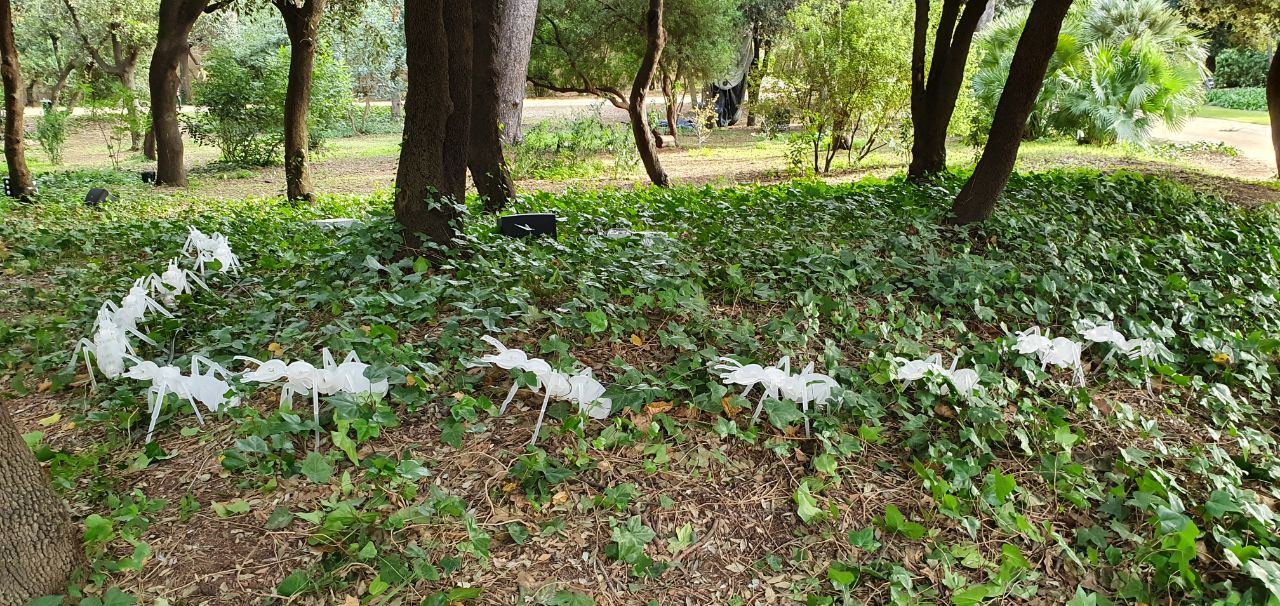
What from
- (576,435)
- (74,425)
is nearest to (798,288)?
(576,435)

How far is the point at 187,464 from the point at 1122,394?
364 cm

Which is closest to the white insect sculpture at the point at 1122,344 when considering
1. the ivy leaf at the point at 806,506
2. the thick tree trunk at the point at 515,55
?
the ivy leaf at the point at 806,506

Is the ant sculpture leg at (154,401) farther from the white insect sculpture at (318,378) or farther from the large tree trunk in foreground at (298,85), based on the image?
the large tree trunk in foreground at (298,85)

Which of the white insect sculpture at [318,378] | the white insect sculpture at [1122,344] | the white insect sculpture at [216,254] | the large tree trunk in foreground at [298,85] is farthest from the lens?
the large tree trunk in foreground at [298,85]

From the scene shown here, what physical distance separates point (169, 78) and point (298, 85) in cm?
412

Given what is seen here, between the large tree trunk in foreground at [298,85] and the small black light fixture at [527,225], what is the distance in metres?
4.39

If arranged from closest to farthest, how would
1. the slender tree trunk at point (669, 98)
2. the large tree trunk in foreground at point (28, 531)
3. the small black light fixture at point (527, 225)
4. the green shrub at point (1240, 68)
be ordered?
the large tree trunk in foreground at point (28, 531) < the small black light fixture at point (527, 225) < the slender tree trunk at point (669, 98) < the green shrub at point (1240, 68)

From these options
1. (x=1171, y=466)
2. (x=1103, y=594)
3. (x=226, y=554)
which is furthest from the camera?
(x=1171, y=466)

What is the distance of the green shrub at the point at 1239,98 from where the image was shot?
24.0 meters

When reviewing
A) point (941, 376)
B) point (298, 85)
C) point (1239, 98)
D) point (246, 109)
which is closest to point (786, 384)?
point (941, 376)

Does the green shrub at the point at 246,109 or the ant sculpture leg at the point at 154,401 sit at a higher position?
the green shrub at the point at 246,109

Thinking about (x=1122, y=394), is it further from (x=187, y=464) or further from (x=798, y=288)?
(x=187, y=464)

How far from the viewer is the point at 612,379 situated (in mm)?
2934

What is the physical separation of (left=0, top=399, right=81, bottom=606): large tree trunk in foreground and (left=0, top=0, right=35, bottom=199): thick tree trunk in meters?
7.95
